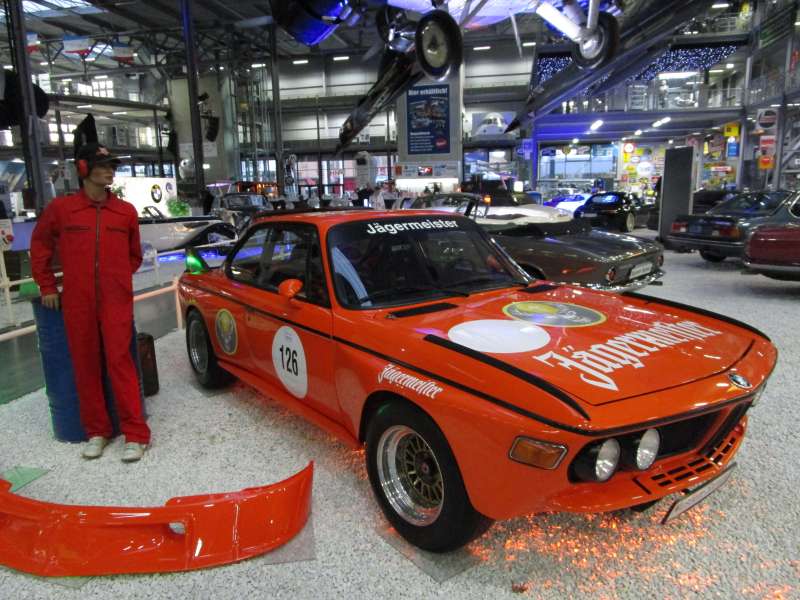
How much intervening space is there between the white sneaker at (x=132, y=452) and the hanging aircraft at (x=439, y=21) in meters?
9.37

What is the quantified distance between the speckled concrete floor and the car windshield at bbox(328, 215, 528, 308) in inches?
40.9

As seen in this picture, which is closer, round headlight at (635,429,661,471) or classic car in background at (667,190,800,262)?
round headlight at (635,429,661,471)

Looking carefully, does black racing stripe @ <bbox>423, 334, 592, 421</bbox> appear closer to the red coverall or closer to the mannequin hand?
the red coverall

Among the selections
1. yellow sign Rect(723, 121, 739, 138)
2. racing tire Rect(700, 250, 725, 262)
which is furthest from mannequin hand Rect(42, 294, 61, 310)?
yellow sign Rect(723, 121, 739, 138)

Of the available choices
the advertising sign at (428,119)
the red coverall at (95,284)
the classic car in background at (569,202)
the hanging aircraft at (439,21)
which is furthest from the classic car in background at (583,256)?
the classic car in background at (569,202)

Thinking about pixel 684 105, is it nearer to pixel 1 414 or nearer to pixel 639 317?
pixel 639 317

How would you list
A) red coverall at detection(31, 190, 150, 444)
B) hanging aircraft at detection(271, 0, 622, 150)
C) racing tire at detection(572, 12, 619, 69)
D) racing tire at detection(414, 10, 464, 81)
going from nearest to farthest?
red coverall at detection(31, 190, 150, 444) → racing tire at detection(414, 10, 464, 81) → hanging aircraft at detection(271, 0, 622, 150) → racing tire at detection(572, 12, 619, 69)

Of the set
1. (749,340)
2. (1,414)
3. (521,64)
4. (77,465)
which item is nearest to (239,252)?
(77,465)

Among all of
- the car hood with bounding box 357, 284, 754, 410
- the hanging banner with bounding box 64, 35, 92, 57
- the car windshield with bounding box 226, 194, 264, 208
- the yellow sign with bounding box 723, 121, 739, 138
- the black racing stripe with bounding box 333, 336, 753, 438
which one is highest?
the hanging banner with bounding box 64, 35, 92, 57

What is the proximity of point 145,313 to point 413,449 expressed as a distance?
597 centimetres

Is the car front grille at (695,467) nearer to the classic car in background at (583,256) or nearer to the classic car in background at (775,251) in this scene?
the classic car in background at (583,256)

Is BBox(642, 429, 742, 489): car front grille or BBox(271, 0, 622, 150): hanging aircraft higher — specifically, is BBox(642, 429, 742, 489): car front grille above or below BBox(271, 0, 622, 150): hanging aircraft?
below

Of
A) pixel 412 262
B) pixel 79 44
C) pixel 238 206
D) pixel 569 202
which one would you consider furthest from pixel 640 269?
pixel 79 44

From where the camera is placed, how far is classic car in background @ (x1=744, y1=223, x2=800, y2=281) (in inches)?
276
